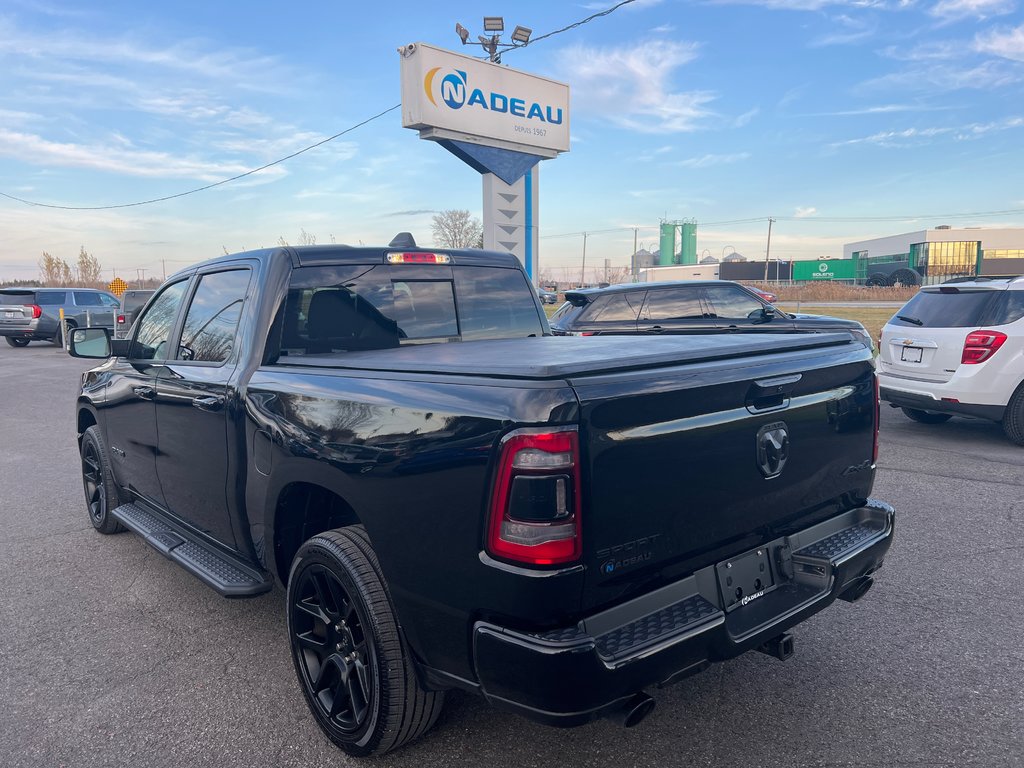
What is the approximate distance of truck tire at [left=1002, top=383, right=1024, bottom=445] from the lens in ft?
24.3

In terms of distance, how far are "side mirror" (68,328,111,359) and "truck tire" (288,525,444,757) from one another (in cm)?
282

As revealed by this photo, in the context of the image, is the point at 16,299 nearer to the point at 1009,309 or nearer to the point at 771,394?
the point at 1009,309

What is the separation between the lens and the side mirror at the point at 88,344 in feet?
15.9

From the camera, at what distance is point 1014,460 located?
278 inches

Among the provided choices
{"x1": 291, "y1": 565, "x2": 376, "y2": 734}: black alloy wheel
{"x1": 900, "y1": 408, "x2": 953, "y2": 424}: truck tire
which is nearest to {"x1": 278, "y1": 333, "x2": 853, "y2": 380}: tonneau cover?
{"x1": 291, "y1": 565, "x2": 376, "y2": 734}: black alloy wheel

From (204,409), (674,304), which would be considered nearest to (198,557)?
(204,409)

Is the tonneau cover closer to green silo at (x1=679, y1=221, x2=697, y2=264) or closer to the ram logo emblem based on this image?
the ram logo emblem

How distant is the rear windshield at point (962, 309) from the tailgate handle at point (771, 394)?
6130 mm

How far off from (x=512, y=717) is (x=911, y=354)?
22.3ft

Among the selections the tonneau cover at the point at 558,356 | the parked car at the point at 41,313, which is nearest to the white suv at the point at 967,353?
the tonneau cover at the point at 558,356

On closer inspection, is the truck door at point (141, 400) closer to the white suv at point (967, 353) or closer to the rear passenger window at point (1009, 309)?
the white suv at point (967, 353)

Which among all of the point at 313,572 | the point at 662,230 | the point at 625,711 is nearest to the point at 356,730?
the point at 313,572

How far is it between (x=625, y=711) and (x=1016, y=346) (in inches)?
278

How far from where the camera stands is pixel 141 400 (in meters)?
4.27
